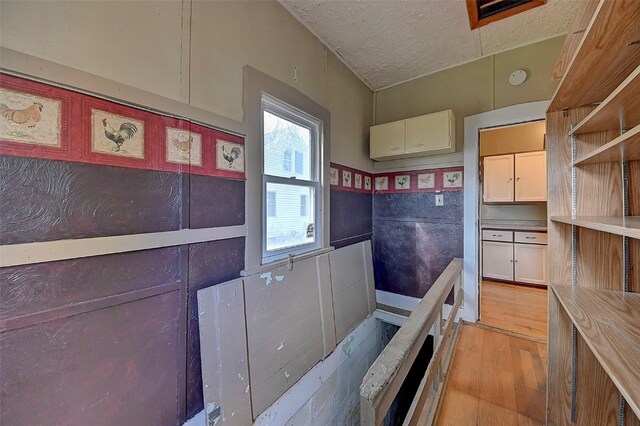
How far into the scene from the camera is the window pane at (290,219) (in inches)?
69.5

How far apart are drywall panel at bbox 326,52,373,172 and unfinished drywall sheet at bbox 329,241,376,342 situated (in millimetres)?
926

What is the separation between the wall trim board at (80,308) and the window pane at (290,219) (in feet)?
2.39

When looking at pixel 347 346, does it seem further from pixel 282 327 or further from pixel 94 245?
pixel 94 245

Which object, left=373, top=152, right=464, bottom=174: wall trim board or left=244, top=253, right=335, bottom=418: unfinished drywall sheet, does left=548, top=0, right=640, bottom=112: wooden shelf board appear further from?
left=244, top=253, right=335, bottom=418: unfinished drywall sheet

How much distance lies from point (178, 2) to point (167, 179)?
842 millimetres

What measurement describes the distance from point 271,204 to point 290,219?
232 millimetres

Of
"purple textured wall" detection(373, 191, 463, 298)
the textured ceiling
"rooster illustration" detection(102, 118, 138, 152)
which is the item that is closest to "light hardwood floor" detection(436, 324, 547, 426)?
"purple textured wall" detection(373, 191, 463, 298)

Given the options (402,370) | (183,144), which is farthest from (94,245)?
(402,370)

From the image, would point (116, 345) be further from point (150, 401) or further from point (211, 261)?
point (211, 261)

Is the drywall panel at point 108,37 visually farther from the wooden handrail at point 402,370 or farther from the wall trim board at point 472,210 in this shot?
the wall trim board at point 472,210

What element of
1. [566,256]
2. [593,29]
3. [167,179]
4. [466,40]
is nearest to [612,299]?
[566,256]

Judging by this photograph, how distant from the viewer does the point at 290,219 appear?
75.8 inches

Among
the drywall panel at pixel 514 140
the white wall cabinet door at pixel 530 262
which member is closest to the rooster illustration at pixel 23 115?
the drywall panel at pixel 514 140

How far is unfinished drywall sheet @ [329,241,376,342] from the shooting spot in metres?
2.18
